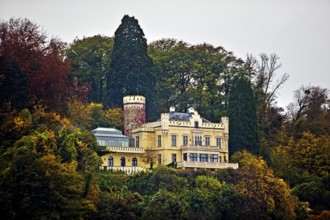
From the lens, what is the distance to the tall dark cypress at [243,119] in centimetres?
7794

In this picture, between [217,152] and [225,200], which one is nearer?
[225,200]

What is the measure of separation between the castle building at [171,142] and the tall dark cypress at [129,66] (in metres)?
2.55

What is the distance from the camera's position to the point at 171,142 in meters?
74.9

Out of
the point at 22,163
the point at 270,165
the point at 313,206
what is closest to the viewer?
the point at 22,163

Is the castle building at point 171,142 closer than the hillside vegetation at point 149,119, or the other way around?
the hillside vegetation at point 149,119

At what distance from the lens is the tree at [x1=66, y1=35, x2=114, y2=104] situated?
84750mm

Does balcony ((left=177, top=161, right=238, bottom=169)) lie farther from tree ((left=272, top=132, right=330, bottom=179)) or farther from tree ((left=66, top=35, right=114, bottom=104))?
tree ((left=66, top=35, right=114, bottom=104))

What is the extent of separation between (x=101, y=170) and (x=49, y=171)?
1155cm

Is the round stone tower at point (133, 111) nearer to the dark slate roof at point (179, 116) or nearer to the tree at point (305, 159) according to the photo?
the dark slate roof at point (179, 116)

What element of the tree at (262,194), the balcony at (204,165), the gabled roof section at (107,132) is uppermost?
the gabled roof section at (107,132)

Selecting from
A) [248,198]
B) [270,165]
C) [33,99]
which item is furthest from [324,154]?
[33,99]

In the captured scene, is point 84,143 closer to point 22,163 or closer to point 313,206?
point 22,163

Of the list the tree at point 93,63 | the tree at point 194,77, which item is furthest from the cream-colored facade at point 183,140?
the tree at point 93,63

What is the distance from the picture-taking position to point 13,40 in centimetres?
6781
